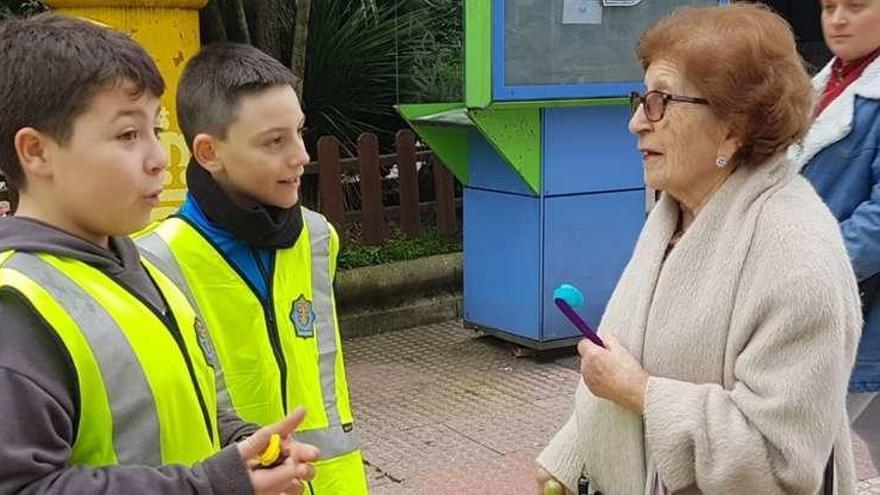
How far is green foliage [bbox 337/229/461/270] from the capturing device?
6.60 meters

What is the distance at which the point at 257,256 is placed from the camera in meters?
2.36

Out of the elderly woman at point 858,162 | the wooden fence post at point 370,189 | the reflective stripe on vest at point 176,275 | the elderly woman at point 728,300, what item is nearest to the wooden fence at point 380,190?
the wooden fence post at point 370,189

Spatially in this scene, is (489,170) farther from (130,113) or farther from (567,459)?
(130,113)

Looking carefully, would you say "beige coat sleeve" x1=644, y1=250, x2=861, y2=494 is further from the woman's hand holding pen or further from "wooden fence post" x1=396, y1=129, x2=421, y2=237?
"wooden fence post" x1=396, y1=129, x2=421, y2=237

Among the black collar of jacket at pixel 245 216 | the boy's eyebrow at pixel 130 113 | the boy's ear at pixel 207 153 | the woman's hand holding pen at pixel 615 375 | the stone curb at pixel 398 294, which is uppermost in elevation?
the boy's eyebrow at pixel 130 113

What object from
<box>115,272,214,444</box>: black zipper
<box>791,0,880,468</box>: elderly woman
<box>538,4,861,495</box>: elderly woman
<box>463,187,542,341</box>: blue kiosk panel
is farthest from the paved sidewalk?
<box>115,272,214,444</box>: black zipper

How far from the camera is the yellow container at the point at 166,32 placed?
173 inches

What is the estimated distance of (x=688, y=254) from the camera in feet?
6.51

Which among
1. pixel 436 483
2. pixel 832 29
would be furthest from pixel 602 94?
pixel 832 29

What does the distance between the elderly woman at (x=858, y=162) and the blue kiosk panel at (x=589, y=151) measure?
265 centimetres

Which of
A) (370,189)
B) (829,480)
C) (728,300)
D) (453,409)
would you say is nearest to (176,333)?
(728,300)

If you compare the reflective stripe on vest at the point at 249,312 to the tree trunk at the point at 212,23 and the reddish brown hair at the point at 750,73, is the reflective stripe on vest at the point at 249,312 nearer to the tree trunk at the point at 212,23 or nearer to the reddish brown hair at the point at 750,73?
the reddish brown hair at the point at 750,73

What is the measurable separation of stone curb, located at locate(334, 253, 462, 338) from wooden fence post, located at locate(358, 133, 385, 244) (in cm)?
42

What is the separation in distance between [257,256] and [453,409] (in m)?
2.88
